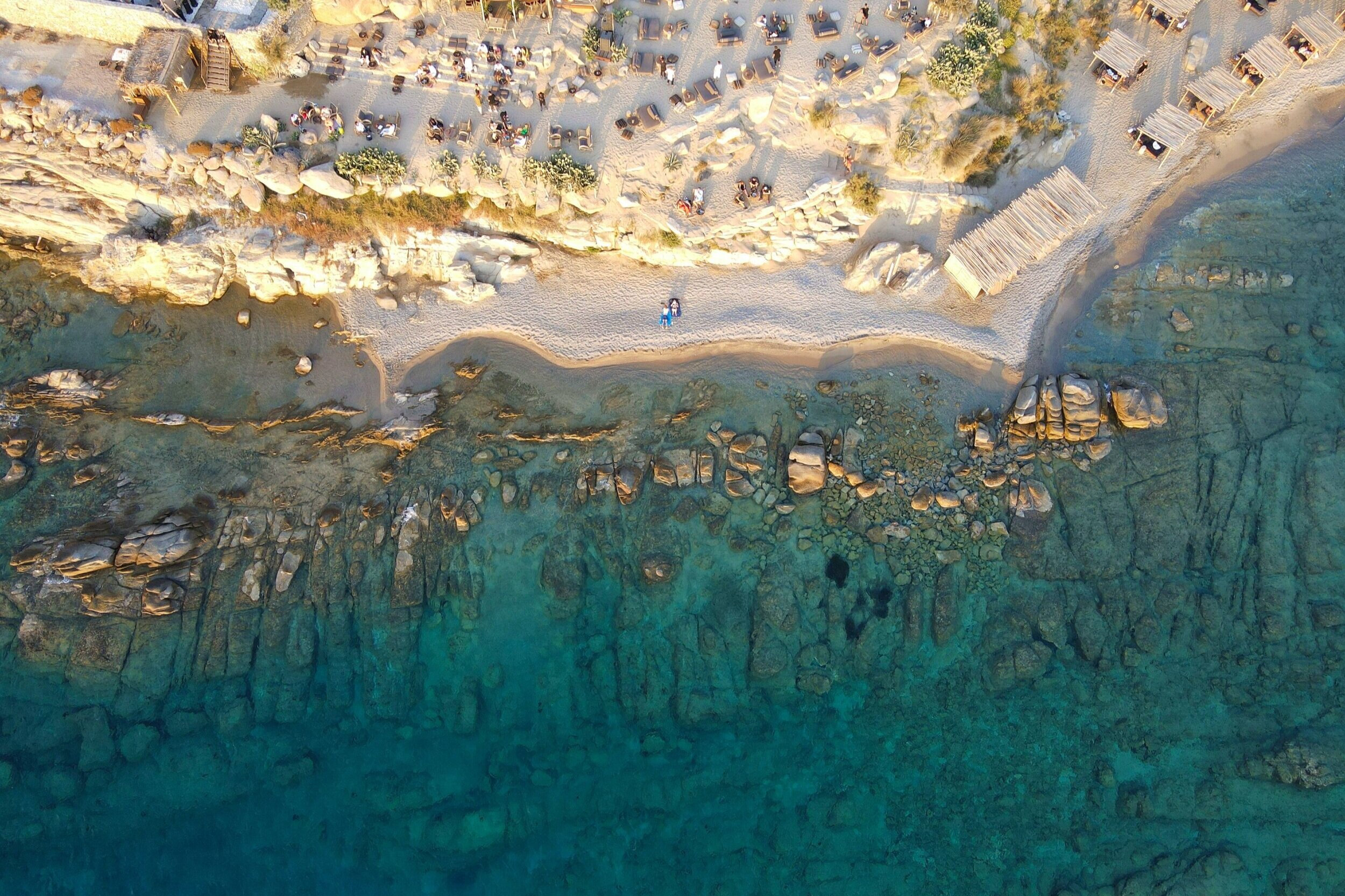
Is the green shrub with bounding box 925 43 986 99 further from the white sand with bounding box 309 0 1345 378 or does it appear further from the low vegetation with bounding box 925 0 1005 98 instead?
the white sand with bounding box 309 0 1345 378

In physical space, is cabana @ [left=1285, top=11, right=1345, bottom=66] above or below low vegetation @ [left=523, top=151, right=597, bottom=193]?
above

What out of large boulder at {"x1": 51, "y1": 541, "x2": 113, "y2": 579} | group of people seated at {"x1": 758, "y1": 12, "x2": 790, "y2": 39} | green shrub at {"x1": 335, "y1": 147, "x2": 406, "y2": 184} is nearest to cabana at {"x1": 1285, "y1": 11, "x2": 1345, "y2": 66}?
group of people seated at {"x1": 758, "y1": 12, "x2": 790, "y2": 39}

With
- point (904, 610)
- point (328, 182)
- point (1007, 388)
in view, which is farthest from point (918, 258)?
point (328, 182)

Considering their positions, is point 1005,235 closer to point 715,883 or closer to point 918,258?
point 918,258

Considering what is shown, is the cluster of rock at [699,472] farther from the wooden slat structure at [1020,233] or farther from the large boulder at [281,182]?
the large boulder at [281,182]

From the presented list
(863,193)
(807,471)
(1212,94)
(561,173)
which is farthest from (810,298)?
(1212,94)
